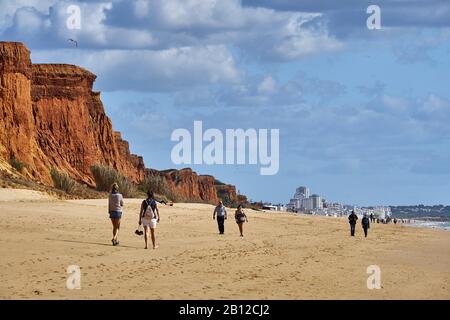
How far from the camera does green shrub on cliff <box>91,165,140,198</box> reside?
193ft

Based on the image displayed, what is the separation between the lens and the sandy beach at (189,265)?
14758 millimetres

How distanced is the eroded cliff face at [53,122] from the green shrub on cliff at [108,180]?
66cm

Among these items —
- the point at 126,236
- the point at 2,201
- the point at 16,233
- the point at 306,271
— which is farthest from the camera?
the point at 2,201

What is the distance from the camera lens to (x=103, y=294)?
1402 centimetres

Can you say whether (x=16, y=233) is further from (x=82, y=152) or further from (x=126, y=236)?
(x=82, y=152)

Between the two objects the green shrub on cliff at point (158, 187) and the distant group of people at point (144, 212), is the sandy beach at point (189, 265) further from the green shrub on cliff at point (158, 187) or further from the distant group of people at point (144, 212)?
the green shrub on cliff at point (158, 187)

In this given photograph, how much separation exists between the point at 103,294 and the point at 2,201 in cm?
1987

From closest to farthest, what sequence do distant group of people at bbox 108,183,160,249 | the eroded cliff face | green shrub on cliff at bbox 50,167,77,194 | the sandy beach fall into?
the sandy beach, distant group of people at bbox 108,183,160,249, green shrub on cliff at bbox 50,167,77,194, the eroded cliff face

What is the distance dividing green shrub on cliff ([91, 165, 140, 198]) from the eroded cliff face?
662 mm

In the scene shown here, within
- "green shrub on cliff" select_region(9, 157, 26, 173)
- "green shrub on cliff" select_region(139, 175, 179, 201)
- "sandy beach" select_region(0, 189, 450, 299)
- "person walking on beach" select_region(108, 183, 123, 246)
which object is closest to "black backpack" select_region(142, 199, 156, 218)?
"person walking on beach" select_region(108, 183, 123, 246)

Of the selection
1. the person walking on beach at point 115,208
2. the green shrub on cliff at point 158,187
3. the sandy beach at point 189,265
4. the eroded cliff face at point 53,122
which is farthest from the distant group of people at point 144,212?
the green shrub on cliff at point 158,187

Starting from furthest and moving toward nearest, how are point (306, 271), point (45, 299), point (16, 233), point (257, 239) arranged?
point (257, 239)
point (16, 233)
point (306, 271)
point (45, 299)

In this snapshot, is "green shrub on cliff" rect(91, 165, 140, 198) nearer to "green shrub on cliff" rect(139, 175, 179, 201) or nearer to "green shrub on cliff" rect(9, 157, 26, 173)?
"green shrub on cliff" rect(139, 175, 179, 201)
